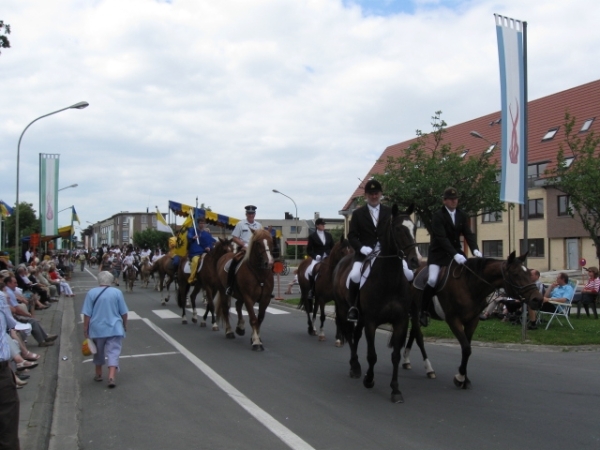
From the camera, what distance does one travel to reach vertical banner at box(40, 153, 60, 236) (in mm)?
33906

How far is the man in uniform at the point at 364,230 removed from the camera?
8.37 meters

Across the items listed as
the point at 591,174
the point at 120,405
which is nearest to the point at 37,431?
the point at 120,405

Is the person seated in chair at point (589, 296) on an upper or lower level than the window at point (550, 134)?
lower

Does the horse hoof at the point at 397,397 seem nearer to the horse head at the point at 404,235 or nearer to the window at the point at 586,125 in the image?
the horse head at the point at 404,235

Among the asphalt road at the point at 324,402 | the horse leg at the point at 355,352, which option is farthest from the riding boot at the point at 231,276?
the horse leg at the point at 355,352

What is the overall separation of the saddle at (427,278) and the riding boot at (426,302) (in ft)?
0.29

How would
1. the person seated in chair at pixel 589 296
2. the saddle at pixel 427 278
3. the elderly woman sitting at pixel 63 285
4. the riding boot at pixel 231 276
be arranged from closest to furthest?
1. the saddle at pixel 427 278
2. the riding boot at pixel 231 276
3. the person seated in chair at pixel 589 296
4. the elderly woman sitting at pixel 63 285

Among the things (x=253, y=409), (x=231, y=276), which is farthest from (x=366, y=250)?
(x=231, y=276)

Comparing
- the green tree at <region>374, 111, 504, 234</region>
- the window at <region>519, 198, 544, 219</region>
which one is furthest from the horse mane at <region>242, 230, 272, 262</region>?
the window at <region>519, 198, 544, 219</region>

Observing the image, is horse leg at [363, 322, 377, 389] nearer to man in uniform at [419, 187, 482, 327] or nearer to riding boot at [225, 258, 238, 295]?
man in uniform at [419, 187, 482, 327]

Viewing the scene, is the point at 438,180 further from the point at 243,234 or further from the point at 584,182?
the point at 243,234

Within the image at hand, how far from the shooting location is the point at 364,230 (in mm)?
8617

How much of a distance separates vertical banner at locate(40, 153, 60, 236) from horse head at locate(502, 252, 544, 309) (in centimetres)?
3090

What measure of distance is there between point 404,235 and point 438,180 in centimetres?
2413
